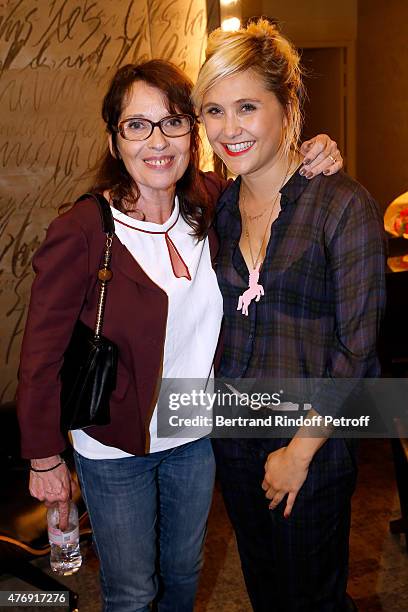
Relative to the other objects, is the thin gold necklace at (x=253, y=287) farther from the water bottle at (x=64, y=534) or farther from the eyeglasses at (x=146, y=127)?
the water bottle at (x=64, y=534)

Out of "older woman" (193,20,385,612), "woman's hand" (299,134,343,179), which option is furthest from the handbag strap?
"woman's hand" (299,134,343,179)

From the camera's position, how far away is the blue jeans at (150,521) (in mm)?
1931

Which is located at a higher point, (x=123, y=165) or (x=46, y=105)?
(x=46, y=105)

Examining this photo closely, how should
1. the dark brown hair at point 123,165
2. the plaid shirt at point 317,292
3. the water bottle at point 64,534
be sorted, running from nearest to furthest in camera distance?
the plaid shirt at point 317,292, the dark brown hair at point 123,165, the water bottle at point 64,534

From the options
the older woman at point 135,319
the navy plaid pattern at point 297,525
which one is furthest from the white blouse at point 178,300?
the navy plaid pattern at point 297,525

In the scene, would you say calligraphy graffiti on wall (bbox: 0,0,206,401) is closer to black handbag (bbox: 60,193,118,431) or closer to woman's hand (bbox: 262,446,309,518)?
black handbag (bbox: 60,193,118,431)

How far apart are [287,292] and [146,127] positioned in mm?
524

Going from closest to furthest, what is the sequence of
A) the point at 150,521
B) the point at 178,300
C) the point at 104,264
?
the point at 104,264 < the point at 178,300 < the point at 150,521

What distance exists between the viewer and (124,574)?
77.5 inches

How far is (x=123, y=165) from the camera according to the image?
1952mm

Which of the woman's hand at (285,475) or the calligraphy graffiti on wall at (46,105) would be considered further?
the calligraphy graffiti on wall at (46,105)

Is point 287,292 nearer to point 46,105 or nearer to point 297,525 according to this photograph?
point 297,525

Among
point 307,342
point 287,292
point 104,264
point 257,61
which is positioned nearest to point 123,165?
point 104,264

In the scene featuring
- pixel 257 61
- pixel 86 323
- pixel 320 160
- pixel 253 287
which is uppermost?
pixel 257 61
